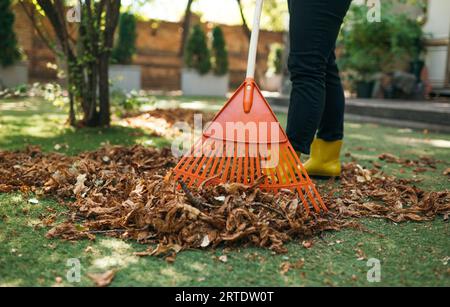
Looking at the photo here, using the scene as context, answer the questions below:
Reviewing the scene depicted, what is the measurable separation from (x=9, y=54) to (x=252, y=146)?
6.89 m

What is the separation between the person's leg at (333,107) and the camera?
209cm

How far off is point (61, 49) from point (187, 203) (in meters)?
2.30

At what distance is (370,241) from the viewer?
54.8 inches

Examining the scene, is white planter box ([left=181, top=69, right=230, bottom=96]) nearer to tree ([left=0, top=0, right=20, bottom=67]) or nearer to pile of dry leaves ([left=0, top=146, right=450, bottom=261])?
tree ([left=0, top=0, right=20, bottom=67])

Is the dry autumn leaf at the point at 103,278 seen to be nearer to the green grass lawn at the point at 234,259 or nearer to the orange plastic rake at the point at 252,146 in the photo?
the green grass lawn at the point at 234,259

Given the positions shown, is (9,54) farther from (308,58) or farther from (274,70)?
(274,70)

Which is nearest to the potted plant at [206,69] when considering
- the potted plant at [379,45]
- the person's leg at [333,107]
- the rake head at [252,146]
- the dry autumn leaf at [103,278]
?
the potted plant at [379,45]

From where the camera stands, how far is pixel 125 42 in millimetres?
9297

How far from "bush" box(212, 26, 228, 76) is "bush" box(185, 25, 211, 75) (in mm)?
160

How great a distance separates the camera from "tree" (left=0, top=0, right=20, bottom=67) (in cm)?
714

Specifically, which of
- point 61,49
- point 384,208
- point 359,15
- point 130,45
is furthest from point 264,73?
point 384,208

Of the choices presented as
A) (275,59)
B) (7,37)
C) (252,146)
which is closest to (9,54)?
(7,37)

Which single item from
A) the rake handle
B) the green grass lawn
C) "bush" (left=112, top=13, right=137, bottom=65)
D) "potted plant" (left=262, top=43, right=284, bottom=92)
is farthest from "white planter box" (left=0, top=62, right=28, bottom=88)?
"potted plant" (left=262, top=43, right=284, bottom=92)

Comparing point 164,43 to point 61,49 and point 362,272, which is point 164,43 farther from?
point 362,272
